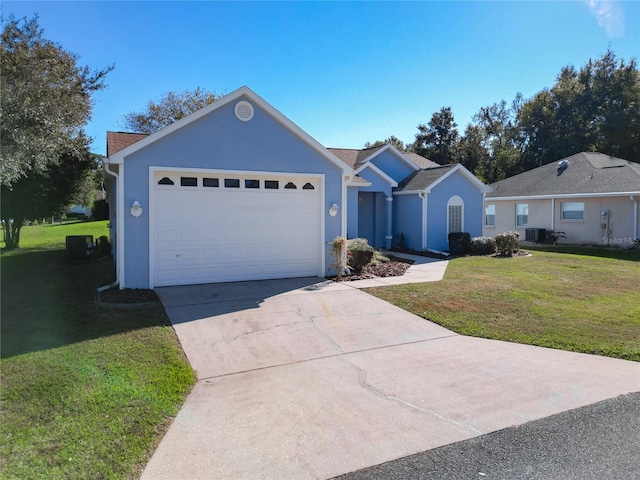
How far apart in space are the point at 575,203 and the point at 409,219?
9.55 m

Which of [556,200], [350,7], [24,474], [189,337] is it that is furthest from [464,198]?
[24,474]

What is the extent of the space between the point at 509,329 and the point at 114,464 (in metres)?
6.06

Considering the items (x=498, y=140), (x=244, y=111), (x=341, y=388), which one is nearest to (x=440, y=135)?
(x=498, y=140)

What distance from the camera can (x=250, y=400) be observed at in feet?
14.9

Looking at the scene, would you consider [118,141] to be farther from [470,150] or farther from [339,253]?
[470,150]

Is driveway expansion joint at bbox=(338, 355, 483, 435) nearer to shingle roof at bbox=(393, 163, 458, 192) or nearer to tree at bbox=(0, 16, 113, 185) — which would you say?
tree at bbox=(0, 16, 113, 185)

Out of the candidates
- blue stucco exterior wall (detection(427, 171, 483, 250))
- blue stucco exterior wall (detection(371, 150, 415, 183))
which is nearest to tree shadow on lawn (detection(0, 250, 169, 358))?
blue stucco exterior wall (detection(427, 171, 483, 250))

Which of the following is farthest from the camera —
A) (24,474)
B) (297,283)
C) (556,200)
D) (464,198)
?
(556,200)

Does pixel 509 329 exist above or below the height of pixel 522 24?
below

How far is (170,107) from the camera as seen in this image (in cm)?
3478

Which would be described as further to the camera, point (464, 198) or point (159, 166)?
point (464, 198)

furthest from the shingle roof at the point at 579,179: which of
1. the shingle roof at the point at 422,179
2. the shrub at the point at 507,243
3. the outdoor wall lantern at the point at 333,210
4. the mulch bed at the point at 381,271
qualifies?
the outdoor wall lantern at the point at 333,210

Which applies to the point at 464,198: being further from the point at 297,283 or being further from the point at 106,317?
the point at 106,317

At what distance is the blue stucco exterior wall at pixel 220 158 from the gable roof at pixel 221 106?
0.10 metres
